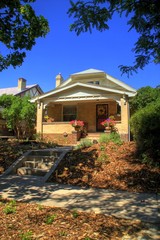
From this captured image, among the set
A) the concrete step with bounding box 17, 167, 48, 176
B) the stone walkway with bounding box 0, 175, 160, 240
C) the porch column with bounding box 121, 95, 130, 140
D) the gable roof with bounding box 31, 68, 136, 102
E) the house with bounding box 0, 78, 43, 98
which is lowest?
the stone walkway with bounding box 0, 175, 160, 240

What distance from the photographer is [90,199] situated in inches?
208

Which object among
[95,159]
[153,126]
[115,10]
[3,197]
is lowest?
[3,197]

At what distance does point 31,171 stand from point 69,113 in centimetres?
1114

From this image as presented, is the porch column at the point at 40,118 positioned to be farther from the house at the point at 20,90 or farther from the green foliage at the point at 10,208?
the house at the point at 20,90

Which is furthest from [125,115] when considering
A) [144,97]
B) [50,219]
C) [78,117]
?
[50,219]

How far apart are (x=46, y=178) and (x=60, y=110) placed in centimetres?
1226

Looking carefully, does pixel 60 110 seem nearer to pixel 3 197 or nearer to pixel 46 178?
pixel 46 178

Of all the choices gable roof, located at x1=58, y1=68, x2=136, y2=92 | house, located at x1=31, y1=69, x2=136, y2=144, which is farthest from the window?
gable roof, located at x1=58, y1=68, x2=136, y2=92

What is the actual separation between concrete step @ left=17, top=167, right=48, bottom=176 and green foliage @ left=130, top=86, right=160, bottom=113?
9.24 meters

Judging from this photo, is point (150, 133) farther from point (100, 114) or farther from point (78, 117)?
point (78, 117)

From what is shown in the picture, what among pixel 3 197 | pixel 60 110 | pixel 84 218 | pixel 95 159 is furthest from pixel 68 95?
pixel 84 218

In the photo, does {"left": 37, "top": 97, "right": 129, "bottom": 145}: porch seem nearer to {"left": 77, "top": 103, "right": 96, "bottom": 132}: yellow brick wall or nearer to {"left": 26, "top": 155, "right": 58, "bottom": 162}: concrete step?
{"left": 77, "top": 103, "right": 96, "bottom": 132}: yellow brick wall

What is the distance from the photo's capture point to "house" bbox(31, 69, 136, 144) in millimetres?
14555

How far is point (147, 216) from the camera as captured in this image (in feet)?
13.6
